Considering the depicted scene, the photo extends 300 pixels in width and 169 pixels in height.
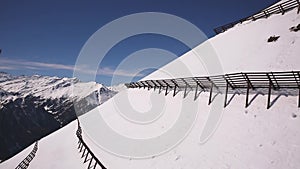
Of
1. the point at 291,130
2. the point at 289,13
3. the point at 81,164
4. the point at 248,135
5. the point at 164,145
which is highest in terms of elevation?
the point at 289,13

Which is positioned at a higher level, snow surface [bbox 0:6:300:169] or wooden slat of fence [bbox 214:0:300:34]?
wooden slat of fence [bbox 214:0:300:34]

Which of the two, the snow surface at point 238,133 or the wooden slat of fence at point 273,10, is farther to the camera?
the wooden slat of fence at point 273,10

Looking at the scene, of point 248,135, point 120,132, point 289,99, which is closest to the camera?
point 248,135

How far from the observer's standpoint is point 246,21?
5269 cm

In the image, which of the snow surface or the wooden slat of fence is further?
the wooden slat of fence

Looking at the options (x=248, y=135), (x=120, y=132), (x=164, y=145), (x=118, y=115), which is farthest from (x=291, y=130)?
(x=118, y=115)

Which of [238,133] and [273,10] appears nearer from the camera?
[238,133]

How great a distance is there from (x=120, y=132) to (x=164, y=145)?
860 cm

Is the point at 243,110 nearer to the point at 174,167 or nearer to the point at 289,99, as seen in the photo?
the point at 289,99

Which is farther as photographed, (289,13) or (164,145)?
(289,13)

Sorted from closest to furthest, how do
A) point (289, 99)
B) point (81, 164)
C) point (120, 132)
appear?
1. point (289, 99)
2. point (81, 164)
3. point (120, 132)

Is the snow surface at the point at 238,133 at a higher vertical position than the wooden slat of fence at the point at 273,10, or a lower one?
lower

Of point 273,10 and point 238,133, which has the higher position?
point 273,10

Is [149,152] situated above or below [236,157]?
below
